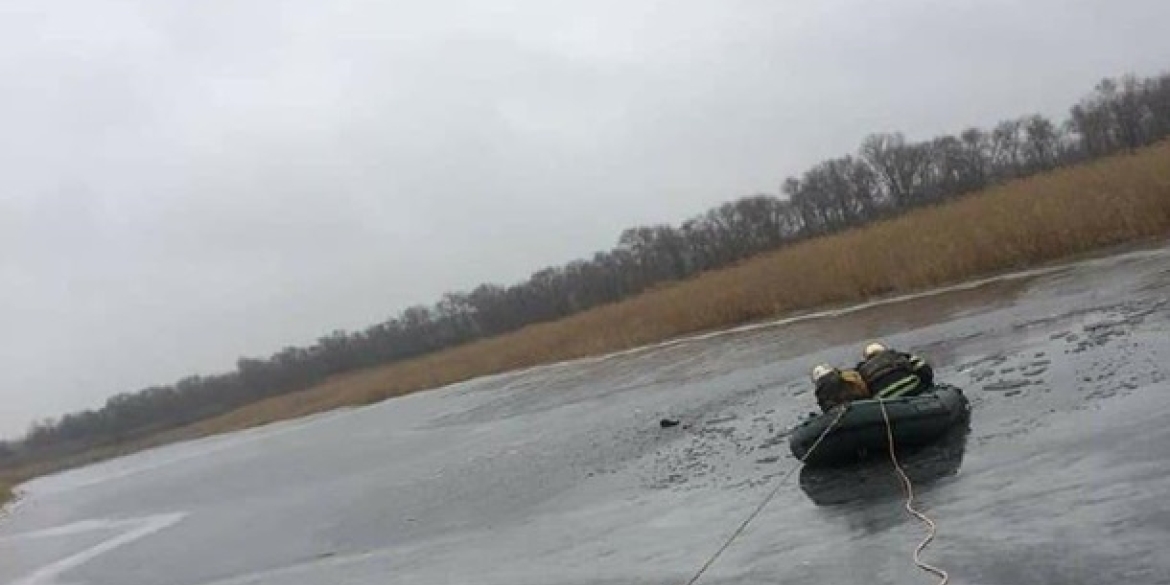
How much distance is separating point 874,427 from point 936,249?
66.9 feet

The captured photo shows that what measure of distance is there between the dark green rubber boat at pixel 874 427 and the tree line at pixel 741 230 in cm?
7901

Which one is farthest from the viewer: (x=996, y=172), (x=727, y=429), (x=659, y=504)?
(x=996, y=172)

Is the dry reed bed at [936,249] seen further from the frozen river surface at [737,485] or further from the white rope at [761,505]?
the white rope at [761,505]

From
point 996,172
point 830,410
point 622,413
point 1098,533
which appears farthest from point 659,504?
point 996,172

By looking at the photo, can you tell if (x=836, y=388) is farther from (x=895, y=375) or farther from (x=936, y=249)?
(x=936, y=249)

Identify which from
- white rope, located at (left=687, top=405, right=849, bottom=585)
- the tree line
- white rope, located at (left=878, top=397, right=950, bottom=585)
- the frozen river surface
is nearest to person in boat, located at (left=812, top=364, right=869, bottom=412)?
white rope, located at (left=878, top=397, right=950, bottom=585)

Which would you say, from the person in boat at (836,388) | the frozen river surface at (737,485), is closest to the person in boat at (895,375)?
the person in boat at (836,388)

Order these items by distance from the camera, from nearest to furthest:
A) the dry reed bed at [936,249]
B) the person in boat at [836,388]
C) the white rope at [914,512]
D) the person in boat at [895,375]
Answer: the white rope at [914,512], the person in boat at [836,388], the person in boat at [895,375], the dry reed bed at [936,249]

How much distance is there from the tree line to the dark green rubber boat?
259 feet

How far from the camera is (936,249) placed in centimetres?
3094

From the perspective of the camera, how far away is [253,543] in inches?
741

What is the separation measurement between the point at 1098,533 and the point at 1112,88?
391 feet

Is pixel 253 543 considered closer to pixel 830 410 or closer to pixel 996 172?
pixel 830 410

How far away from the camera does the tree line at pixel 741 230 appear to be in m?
106
